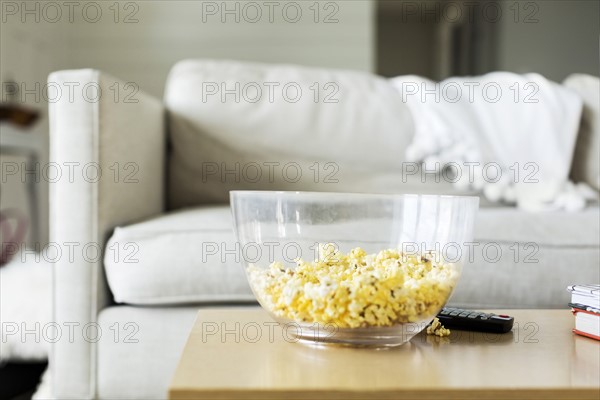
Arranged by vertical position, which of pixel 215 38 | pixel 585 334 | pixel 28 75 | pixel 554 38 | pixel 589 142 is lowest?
pixel 585 334

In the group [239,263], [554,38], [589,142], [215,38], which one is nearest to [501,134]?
[589,142]

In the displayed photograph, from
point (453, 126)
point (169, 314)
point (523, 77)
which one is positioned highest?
point (523, 77)

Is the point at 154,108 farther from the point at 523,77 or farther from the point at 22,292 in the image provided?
the point at 523,77

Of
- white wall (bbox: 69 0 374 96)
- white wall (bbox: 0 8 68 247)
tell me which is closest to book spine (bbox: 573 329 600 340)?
white wall (bbox: 0 8 68 247)

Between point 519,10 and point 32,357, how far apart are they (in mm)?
4980

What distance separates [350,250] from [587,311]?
0.28 m

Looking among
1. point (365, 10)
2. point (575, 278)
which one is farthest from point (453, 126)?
point (365, 10)

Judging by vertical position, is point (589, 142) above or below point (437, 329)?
above

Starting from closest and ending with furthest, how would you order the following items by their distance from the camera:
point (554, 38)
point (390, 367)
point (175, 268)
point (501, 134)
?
point (390, 367) → point (175, 268) → point (501, 134) → point (554, 38)

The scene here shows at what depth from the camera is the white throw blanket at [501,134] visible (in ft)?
5.64

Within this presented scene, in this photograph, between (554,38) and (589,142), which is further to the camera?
(554,38)

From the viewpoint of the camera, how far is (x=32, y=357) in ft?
4.46

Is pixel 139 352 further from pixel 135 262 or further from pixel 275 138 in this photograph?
pixel 275 138

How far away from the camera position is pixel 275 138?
1.85 m
